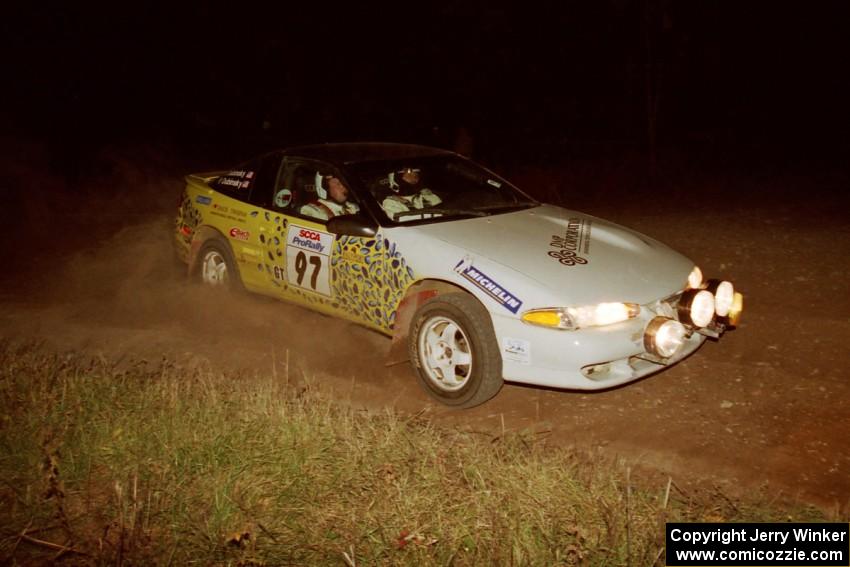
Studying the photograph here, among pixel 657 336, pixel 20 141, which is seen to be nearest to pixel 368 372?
pixel 657 336

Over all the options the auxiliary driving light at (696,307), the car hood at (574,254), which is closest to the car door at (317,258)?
the car hood at (574,254)

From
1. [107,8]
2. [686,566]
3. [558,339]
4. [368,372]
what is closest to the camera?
[686,566]

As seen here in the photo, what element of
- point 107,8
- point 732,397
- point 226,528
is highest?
point 107,8

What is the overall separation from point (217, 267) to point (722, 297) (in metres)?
4.05

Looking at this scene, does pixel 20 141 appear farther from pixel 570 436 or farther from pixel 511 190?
pixel 570 436

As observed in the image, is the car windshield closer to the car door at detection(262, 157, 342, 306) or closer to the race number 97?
the car door at detection(262, 157, 342, 306)

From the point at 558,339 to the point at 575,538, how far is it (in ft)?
4.77

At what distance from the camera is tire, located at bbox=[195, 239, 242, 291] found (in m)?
6.74

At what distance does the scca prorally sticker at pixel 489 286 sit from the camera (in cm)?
472

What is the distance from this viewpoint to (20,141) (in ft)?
60.0

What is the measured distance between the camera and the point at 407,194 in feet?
19.6

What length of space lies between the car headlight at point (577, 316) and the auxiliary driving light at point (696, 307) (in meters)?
0.43

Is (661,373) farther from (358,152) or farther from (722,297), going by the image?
(358,152)

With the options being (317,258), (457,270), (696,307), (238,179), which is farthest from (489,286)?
(238,179)
